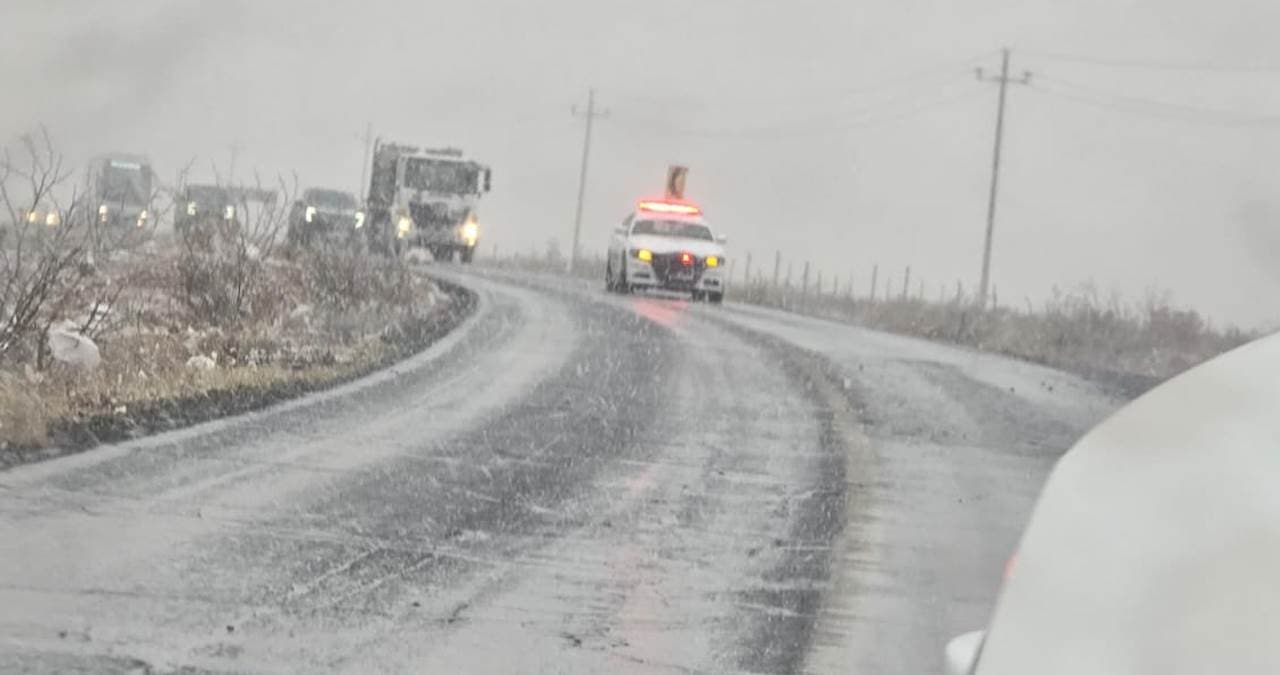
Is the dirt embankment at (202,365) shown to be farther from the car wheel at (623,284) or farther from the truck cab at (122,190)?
the car wheel at (623,284)

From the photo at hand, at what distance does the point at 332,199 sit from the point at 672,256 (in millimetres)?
5764

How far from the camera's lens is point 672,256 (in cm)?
3016

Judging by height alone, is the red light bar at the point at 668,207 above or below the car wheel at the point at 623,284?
above

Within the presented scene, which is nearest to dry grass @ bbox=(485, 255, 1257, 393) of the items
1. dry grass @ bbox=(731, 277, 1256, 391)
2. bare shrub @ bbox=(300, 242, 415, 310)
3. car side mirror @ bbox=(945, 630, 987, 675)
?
dry grass @ bbox=(731, 277, 1256, 391)

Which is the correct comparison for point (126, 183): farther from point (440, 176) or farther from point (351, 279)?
point (440, 176)

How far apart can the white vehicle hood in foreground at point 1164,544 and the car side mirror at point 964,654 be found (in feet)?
0.56

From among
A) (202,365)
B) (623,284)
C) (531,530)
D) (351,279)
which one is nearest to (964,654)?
(531,530)

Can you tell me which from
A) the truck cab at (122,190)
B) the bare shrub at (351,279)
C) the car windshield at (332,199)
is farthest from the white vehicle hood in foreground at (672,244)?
the truck cab at (122,190)

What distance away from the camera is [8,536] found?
7500 mm

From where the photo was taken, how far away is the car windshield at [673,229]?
1196 inches

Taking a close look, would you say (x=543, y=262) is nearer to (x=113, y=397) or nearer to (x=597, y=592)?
(x=113, y=397)

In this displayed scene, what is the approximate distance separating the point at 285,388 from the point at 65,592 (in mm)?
7095

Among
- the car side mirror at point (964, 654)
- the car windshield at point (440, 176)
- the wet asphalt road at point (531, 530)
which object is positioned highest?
the car windshield at point (440, 176)

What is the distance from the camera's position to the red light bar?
3109cm
